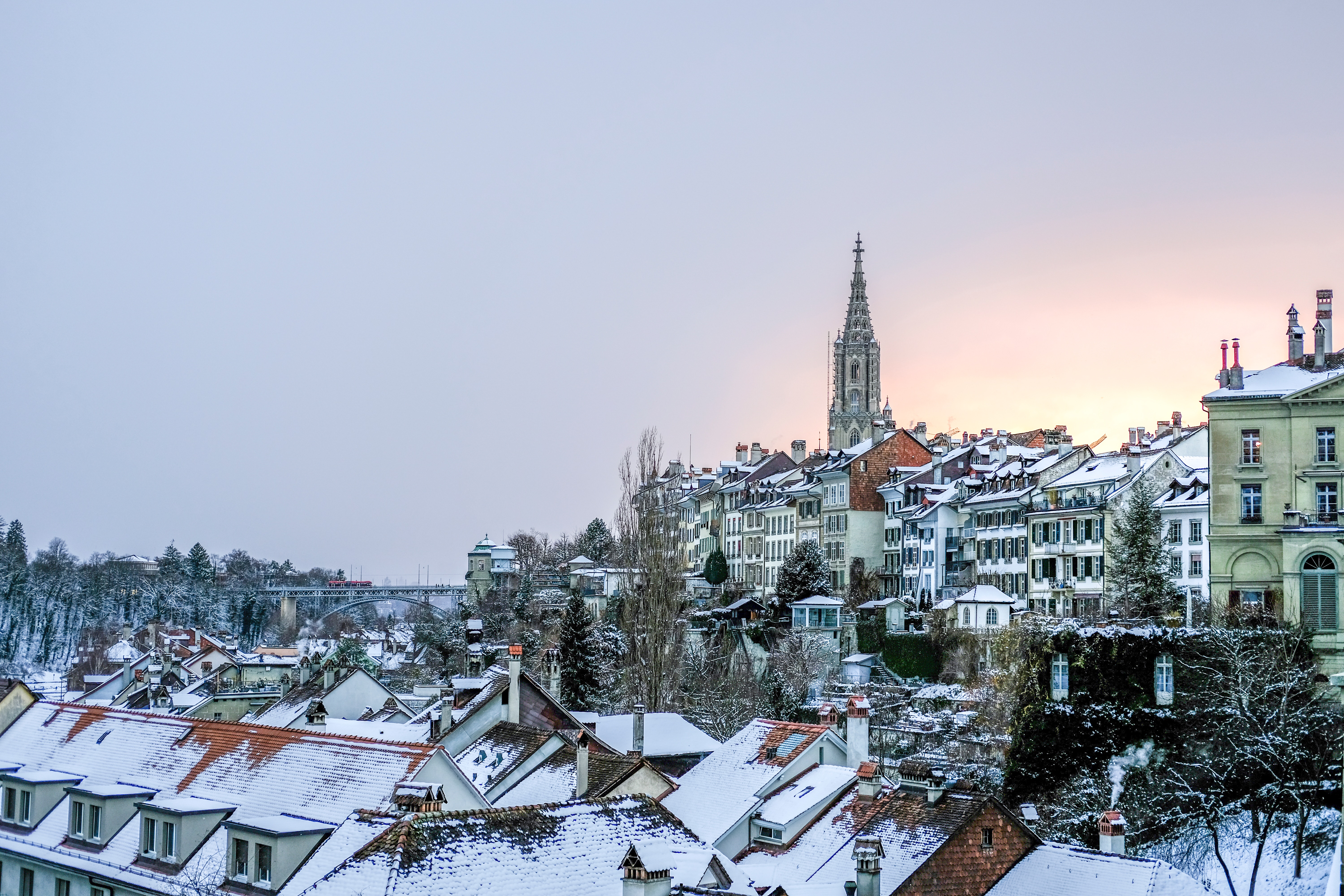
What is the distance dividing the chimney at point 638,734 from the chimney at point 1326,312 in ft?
87.5

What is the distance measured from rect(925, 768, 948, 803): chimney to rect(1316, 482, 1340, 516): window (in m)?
22.4

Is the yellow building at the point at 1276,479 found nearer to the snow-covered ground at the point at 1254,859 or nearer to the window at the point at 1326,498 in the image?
the window at the point at 1326,498

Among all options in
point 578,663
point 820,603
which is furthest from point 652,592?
point 820,603

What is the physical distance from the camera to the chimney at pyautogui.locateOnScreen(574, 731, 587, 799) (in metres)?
36.1

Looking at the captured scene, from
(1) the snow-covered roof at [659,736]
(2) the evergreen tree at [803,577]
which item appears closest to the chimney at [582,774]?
(1) the snow-covered roof at [659,736]

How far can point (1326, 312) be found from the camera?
183 ft

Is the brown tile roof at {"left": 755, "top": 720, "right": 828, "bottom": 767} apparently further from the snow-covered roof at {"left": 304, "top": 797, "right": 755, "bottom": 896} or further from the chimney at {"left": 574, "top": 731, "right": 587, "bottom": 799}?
the snow-covered roof at {"left": 304, "top": 797, "right": 755, "bottom": 896}

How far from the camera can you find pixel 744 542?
12131 centimetres

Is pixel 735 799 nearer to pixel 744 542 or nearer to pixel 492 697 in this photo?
pixel 492 697

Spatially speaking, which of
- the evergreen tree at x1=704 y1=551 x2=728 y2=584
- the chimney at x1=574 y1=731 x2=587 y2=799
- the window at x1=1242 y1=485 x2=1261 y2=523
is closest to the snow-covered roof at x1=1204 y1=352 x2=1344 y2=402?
the window at x1=1242 y1=485 x2=1261 y2=523

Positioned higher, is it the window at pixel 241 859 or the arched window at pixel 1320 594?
the arched window at pixel 1320 594

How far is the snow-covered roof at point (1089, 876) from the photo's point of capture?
31078 mm

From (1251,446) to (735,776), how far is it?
22.7 meters

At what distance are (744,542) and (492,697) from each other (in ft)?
257
